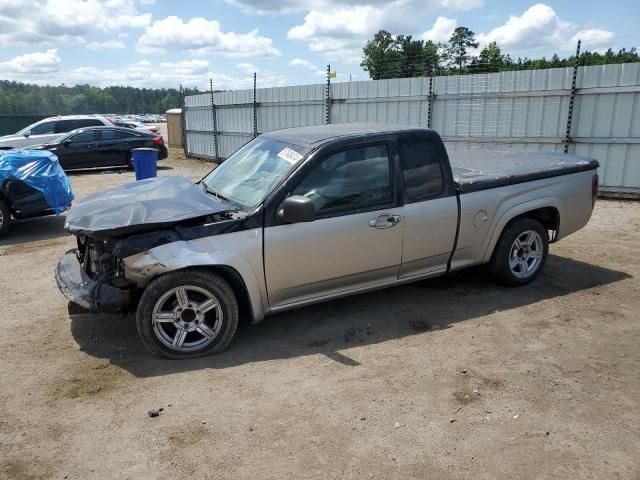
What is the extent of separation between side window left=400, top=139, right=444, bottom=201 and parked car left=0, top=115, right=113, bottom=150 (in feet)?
49.4

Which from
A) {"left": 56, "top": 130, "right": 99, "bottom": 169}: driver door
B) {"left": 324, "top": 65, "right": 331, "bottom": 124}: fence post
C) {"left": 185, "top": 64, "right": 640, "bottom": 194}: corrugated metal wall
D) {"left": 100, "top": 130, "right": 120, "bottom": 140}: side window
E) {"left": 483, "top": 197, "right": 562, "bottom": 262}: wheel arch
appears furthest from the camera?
{"left": 100, "top": 130, "right": 120, "bottom": 140}: side window

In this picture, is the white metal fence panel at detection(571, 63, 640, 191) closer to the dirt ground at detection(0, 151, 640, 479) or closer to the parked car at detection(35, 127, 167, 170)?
the dirt ground at detection(0, 151, 640, 479)

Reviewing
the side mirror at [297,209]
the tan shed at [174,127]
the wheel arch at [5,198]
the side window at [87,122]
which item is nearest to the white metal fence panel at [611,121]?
the side mirror at [297,209]

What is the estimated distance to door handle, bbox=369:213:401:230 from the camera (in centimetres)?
450

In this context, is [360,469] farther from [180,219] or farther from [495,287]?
[495,287]

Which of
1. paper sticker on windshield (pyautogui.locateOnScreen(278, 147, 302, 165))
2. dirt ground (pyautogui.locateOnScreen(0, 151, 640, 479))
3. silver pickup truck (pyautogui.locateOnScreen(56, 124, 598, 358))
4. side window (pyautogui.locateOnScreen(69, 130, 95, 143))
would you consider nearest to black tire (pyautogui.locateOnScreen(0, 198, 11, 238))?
dirt ground (pyautogui.locateOnScreen(0, 151, 640, 479))

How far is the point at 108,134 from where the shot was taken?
16.6 m

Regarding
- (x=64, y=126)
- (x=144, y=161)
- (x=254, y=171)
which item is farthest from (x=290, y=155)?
(x=64, y=126)

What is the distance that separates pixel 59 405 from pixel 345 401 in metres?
1.94

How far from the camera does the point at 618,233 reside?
7789 mm

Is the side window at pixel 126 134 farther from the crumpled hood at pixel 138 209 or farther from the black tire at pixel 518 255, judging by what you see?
the black tire at pixel 518 255

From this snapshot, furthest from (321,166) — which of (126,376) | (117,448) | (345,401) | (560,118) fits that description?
(560,118)

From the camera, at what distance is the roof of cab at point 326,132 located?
15.1ft

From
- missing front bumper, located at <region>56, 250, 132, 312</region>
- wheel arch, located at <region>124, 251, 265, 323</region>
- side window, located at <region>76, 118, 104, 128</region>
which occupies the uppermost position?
side window, located at <region>76, 118, 104, 128</region>
